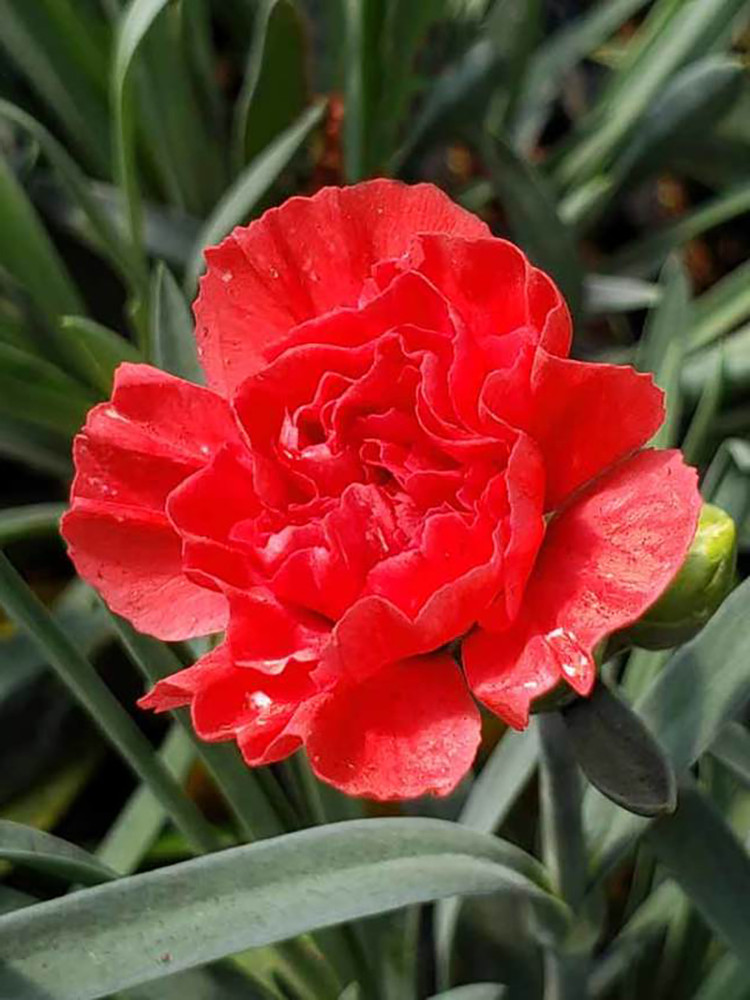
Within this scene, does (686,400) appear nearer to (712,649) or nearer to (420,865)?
(712,649)

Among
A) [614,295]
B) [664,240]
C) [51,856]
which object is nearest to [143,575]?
[51,856]

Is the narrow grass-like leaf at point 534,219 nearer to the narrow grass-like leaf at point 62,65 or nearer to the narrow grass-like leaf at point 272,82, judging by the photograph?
the narrow grass-like leaf at point 272,82

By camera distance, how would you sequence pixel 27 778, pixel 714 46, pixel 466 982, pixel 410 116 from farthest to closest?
1. pixel 410 116
2. pixel 714 46
3. pixel 27 778
4. pixel 466 982

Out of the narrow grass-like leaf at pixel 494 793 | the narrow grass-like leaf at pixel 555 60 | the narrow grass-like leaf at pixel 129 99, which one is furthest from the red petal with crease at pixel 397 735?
the narrow grass-like leaf at pixel 555 60

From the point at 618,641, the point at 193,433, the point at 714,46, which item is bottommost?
the point at 714,46

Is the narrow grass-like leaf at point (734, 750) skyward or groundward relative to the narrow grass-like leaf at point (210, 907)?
groundward

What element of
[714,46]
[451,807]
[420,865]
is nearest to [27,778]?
[451,807]
